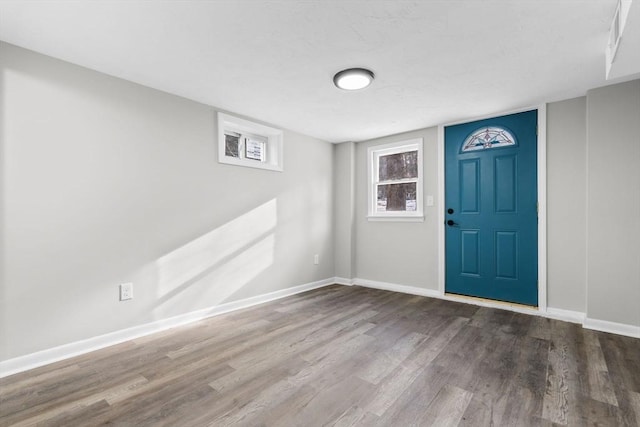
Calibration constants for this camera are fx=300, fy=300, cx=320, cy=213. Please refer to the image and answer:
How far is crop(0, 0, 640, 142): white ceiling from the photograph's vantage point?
5.92ft

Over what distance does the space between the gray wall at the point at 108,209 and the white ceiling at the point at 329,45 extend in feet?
0.95

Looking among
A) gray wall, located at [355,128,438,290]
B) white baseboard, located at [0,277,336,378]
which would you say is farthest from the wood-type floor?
gray wall, located at [355,128,438,290]

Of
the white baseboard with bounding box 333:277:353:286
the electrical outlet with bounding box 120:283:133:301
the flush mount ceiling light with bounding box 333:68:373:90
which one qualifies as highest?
the flush mount ceiling light with bounding box 333:68:373:90

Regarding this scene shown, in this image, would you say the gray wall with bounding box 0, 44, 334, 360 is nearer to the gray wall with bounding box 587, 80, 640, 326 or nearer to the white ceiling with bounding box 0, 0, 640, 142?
the white ceiling with bounding box 0, 0, 640, 142

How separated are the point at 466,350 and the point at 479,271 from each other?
5.24 feet

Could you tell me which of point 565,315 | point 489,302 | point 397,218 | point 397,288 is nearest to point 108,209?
point 397,218

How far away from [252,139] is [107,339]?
2605 mm

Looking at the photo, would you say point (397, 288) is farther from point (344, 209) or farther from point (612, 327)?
point (612, 327)

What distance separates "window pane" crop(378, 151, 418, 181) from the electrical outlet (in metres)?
3.56

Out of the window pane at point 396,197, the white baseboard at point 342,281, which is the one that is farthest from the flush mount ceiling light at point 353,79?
the white baseboard at point 342,281

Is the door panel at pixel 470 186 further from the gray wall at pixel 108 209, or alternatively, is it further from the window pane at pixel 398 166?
the gray wall at pixel 108 209

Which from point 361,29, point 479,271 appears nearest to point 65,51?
point 361,29

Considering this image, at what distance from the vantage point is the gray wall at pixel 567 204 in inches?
121

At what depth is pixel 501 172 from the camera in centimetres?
356
